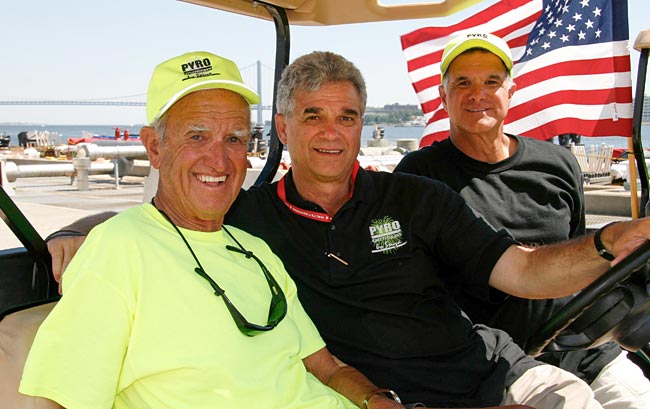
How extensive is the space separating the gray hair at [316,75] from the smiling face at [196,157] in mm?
486

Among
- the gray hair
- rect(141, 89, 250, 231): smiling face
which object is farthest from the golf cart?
the gray hair

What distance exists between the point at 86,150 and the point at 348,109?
1166 centimetres

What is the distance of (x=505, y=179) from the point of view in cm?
254

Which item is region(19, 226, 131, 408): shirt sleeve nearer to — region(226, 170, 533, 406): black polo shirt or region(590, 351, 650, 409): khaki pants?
region(226, 170, 533, 406): black polo shirt

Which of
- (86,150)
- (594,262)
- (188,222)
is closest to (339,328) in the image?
(188,222)

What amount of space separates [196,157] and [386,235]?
0.68 meters

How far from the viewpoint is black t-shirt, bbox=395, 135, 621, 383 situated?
93.0 inches

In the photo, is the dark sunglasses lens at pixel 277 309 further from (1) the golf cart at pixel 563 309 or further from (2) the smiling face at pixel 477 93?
(2) the smiling face at pixel 477 93

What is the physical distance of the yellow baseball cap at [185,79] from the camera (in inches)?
64.0

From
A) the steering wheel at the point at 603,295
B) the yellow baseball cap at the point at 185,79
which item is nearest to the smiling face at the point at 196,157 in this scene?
the yellow baseball cap at the point at 185,79

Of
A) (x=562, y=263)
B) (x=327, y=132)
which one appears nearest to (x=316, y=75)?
(x=327, y=132)

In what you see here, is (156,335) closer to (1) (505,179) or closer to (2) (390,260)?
(2) (390,260)

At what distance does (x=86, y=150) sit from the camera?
12805 millimetres

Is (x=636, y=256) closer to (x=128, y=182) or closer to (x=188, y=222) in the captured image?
(x=188, y=222)
